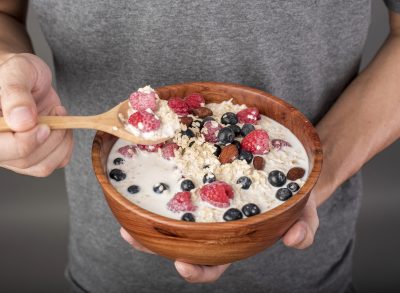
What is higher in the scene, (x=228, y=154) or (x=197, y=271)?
(x=228, y=154)

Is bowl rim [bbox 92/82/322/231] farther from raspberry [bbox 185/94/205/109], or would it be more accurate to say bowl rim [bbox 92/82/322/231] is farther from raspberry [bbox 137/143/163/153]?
raspberry [bbox 185/94/205/109]

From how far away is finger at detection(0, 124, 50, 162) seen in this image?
960 millimetres

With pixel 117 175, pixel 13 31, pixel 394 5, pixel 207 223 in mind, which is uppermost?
pixel 394 5

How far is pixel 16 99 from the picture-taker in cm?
93

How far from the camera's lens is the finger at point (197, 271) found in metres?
1.01

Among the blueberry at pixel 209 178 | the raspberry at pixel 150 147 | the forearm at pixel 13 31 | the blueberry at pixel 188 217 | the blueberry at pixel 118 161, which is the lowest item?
the forearm at pixel 13 31

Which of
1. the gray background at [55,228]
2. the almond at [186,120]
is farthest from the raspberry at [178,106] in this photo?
the gray background at [55,228]

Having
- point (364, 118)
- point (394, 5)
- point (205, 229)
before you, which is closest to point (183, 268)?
point (205, 229)

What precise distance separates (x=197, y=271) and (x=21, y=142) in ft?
1.16

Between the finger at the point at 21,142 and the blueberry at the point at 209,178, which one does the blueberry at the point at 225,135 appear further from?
the finger at the point at 21,142

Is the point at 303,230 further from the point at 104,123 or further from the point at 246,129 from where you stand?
the point at 104,123

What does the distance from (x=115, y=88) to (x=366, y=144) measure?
57cm

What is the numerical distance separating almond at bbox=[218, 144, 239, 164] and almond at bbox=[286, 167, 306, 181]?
97 mm

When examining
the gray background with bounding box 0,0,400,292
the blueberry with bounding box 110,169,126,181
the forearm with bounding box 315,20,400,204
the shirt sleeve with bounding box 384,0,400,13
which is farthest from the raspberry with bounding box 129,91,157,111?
the gray background with bounding box 0,0,400,292
